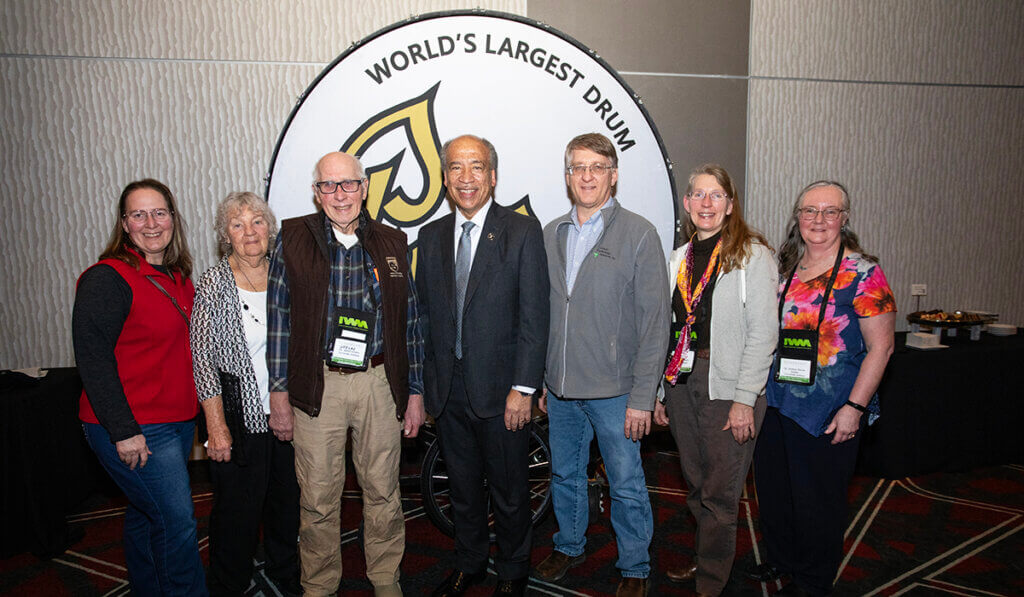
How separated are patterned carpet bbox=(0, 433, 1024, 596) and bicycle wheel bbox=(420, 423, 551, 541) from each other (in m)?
0.11

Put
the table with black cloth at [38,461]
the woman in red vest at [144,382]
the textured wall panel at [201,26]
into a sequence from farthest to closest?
1. the textured wall panel at [201,26]
2. the table with black cloth at [38,461]
3. the woman in red vest at [144,382]

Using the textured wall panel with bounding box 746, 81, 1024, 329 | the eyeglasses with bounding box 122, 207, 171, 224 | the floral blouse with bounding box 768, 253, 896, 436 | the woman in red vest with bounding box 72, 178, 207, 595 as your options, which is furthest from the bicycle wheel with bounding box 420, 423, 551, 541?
the textured wall panel with bounding box 746, 81, 1024, 329

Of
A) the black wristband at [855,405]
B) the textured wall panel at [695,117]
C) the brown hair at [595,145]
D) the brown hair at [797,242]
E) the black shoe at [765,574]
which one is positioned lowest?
the black shoe at [765,574]

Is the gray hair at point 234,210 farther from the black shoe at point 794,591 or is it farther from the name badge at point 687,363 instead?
the black shoe at point 794,591

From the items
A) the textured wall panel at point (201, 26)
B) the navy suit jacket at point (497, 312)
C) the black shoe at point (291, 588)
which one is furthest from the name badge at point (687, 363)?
the textured wall panel at point (201, 26)

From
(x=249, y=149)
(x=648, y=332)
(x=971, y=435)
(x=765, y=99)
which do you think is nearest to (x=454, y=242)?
(x=648, y=332)

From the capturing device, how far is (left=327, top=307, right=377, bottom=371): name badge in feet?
6.31

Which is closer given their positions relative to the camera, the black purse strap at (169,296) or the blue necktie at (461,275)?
the black purse strap at (169,296)

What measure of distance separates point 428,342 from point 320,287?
44 centimetres

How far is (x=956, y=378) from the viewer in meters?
3.27

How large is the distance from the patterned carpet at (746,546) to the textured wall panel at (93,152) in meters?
1.13

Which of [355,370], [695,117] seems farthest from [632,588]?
[695,117]

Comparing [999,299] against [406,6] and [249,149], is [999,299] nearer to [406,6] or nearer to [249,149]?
[406,6]

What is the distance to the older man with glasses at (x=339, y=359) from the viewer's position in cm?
193
